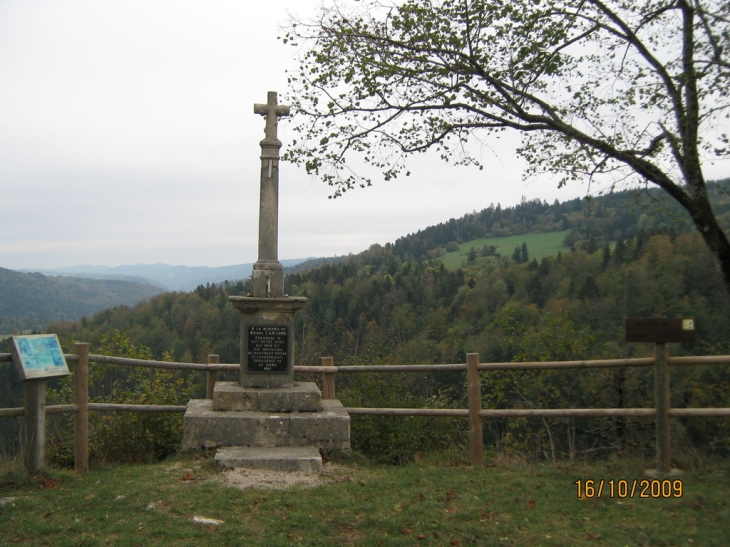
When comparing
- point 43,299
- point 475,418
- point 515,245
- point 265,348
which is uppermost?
point 515,245

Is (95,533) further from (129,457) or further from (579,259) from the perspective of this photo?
(579,259)

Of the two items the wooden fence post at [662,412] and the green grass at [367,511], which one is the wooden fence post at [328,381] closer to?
the green grass at [367,511]

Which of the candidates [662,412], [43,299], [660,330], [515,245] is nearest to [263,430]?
[662,412]

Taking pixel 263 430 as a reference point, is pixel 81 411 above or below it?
above

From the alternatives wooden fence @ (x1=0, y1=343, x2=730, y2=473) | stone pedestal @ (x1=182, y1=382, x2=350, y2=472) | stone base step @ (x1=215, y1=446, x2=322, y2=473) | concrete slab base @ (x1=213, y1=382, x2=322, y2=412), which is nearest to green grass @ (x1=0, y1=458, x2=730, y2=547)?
stone base step @ (x1=215, y1=446, x2=322, y2=473)

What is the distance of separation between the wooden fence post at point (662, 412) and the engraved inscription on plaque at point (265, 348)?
4.07m

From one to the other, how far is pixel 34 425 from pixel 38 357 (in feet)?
1.97

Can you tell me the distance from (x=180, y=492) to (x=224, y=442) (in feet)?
4.87

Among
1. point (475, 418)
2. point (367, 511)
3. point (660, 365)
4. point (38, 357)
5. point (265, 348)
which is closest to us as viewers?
point (367, 511)

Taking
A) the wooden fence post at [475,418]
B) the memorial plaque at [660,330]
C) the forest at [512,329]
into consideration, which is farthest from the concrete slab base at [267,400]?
the memorial plaque at [660,330]

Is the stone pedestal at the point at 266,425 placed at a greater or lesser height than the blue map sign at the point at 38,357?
lesser

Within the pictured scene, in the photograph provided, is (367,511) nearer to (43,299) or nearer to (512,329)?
(512,329)
